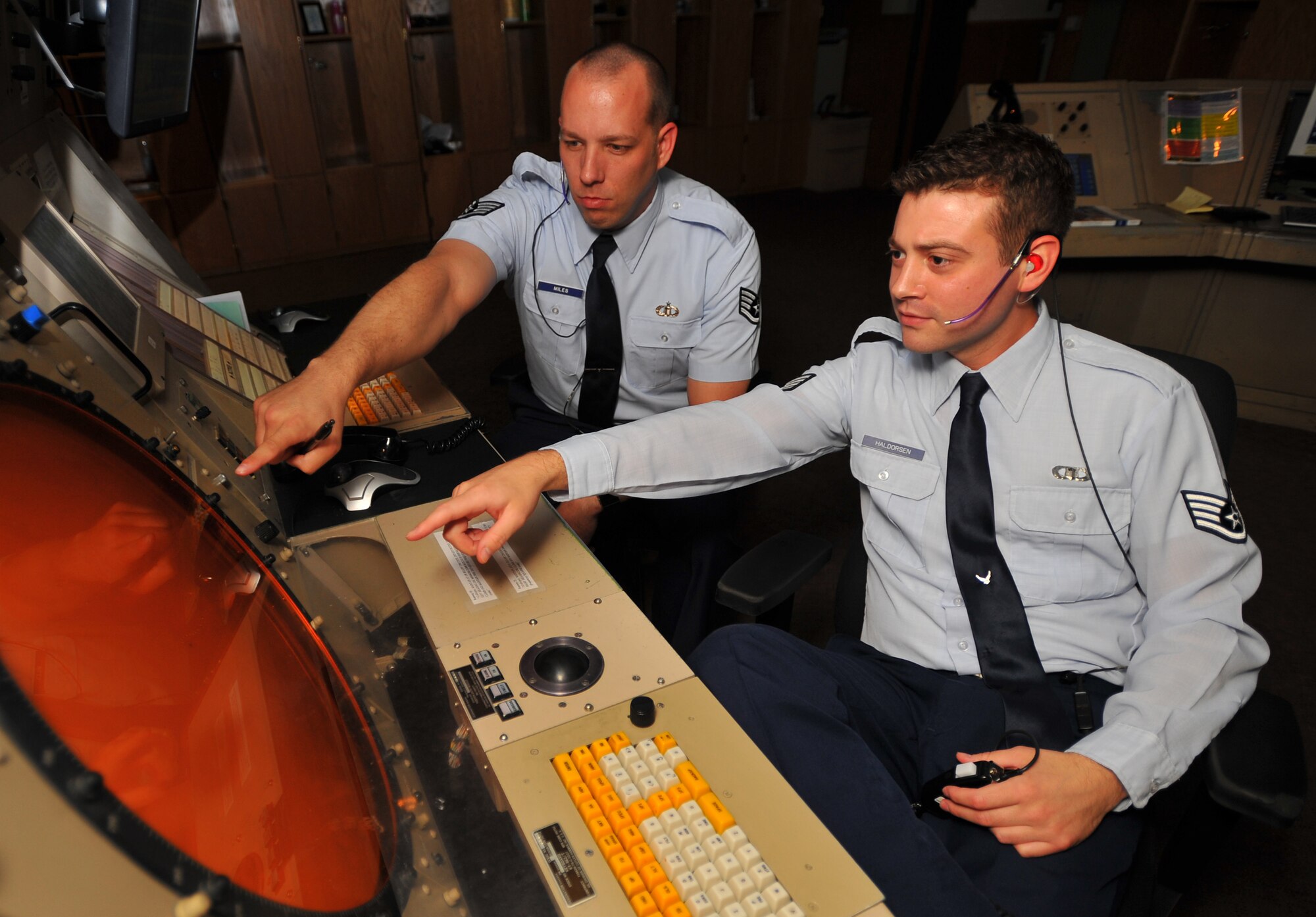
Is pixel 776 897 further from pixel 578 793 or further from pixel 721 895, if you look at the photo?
pixel 578 793

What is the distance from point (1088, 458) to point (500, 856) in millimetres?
952

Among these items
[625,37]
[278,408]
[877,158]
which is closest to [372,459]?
[278,408]

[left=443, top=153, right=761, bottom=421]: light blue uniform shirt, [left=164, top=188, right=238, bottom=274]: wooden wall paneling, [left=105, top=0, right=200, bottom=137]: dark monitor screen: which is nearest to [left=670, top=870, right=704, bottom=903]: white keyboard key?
[left=443, top=153, right=761, bottom=421]: light blue uniform shirt

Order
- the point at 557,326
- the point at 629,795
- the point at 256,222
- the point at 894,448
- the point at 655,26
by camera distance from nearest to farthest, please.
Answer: the point at 629,795 < the point at 894,448 < the point at 557,326 < the point at 256,222 < the point at 655,26

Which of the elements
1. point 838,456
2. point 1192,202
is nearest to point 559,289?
point 838,456

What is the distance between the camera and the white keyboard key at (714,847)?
0.65 m

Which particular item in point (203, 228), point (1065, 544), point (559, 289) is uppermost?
point (559, 289)

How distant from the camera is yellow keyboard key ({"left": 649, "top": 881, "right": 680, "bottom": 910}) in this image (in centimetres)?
61

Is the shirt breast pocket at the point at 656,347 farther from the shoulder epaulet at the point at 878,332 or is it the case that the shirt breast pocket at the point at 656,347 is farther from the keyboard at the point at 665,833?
the keyboard at the point at 665,833

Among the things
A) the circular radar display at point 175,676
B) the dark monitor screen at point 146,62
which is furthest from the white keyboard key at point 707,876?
the dark monitor screen at point 146,62

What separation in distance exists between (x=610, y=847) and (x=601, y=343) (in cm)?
130

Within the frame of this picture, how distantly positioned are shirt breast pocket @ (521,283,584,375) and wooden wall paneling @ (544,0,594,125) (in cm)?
336

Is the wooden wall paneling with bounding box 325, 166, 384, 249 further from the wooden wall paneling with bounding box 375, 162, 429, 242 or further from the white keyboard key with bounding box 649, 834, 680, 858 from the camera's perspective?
the white keyboard key with bounding box 649, 834, 680, 858

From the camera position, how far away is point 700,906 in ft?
2.00
